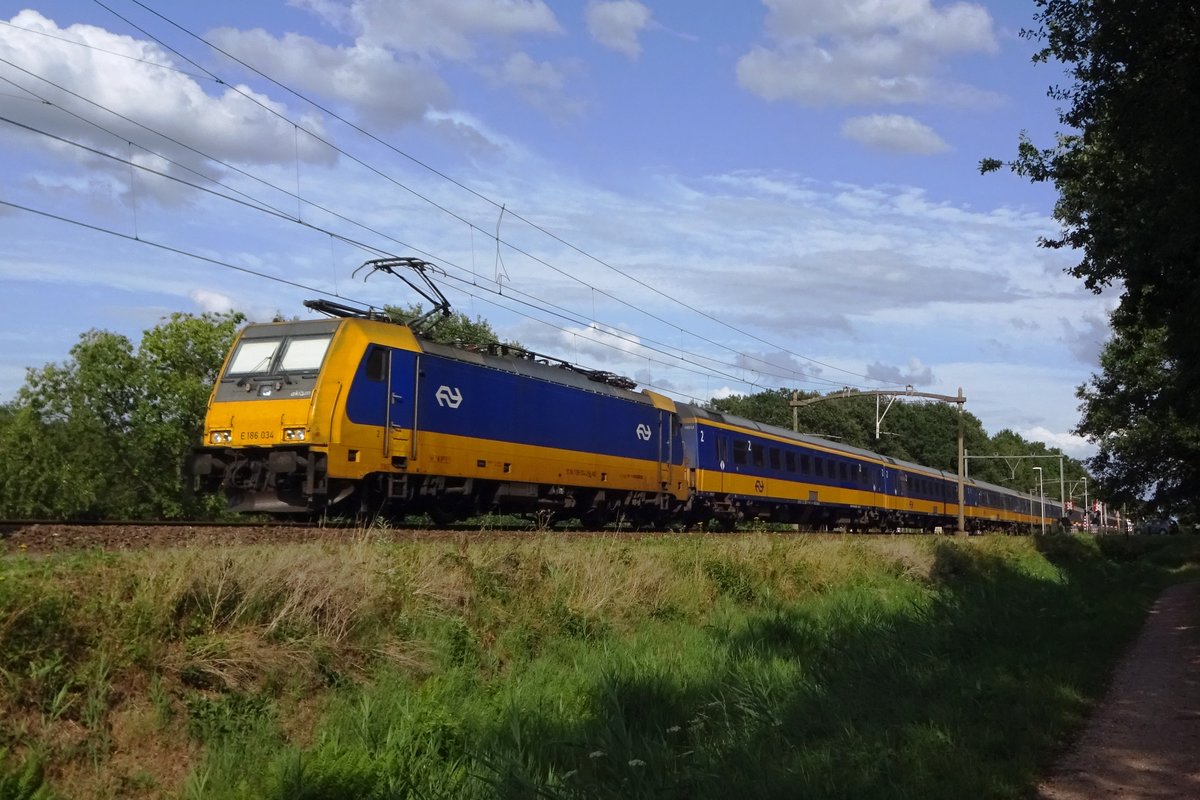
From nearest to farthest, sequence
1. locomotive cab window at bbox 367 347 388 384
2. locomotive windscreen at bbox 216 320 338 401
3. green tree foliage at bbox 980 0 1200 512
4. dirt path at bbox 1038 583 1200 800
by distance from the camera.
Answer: dirt path at bbox 1038 583 1200 800, green tree foliage at bbox 980 0 1200 512, locomotive windscreen at bbox 216 320 338 401, locomotive cab window at bbox 367 347 388 384

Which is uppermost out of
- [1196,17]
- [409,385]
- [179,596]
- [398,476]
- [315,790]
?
[1196,17]

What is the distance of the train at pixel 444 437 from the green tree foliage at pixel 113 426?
3301 centimetres

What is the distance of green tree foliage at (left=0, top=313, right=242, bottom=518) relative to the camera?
53.0 metres

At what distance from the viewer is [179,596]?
8.46 metres

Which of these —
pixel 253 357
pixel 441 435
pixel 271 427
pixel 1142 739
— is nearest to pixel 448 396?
pixel 441 435

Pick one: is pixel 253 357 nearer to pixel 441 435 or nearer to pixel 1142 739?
pixel 441 435

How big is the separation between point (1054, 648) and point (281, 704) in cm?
947

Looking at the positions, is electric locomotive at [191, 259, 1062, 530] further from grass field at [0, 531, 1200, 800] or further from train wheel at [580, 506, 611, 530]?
grass field at [0, 531, 1200, 800]

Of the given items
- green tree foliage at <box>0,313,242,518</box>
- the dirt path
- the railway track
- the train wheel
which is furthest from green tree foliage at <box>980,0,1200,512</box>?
green tree foliage at <box>0,313,242,518</box>

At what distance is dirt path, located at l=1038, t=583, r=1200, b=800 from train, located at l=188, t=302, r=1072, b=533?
35.9 ft

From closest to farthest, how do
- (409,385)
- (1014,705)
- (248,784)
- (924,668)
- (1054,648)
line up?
(248,784) < (1014,705) < (924,668) < (1054,648) < (409,385)

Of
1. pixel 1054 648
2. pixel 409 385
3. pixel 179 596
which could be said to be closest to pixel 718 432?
pixel 409 385

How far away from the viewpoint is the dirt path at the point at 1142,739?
7.19 metres

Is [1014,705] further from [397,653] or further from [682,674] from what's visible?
[397,653]
